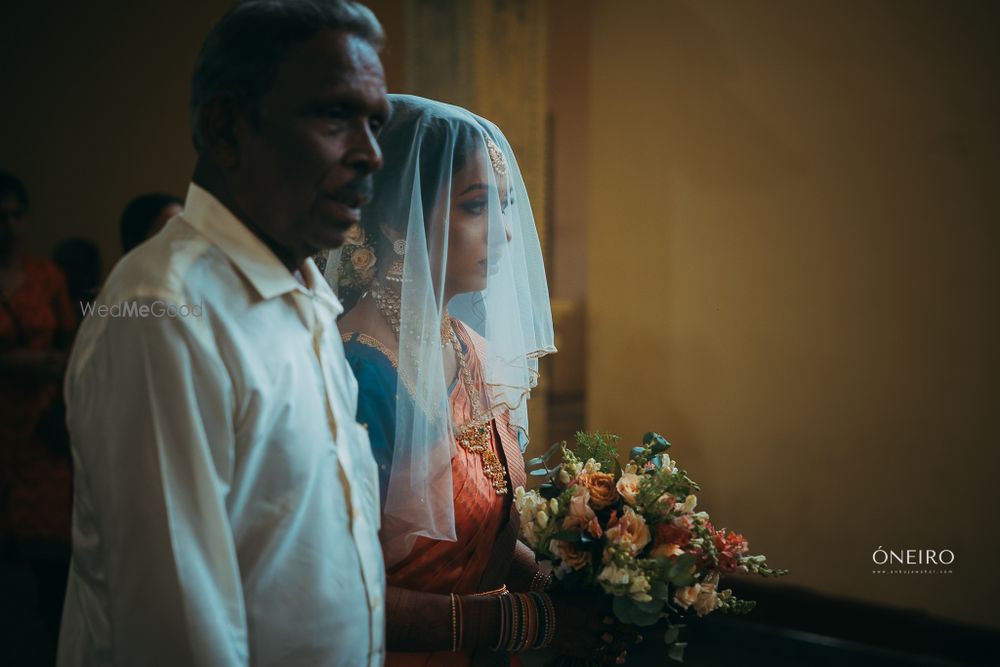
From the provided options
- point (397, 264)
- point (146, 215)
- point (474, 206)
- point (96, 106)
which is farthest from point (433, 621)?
point (96, 106)

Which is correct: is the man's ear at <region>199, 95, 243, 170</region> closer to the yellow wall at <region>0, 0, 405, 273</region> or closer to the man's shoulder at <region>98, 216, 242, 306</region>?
the man's shoulder at <region>98, 216, 242, 306</region>

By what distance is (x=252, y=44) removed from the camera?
3.27ft

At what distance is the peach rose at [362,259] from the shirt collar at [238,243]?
0.45 m

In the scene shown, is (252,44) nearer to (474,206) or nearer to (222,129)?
(222,129)

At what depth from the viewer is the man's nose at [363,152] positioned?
1043mm

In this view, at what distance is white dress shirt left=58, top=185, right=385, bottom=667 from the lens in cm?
89

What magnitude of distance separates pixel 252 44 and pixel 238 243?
24 centimetres

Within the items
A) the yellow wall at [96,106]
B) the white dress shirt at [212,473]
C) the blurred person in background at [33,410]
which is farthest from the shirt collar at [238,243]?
the yellow wall at [96,106]

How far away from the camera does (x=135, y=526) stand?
0.89 metres

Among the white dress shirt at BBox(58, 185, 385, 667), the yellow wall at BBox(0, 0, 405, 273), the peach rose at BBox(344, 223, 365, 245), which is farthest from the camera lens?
the yellow wall at BBox(0, 0, 405, 273)

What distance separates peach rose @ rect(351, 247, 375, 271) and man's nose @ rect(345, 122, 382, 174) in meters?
0.45

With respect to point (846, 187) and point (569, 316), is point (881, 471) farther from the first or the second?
point (569, 316)
